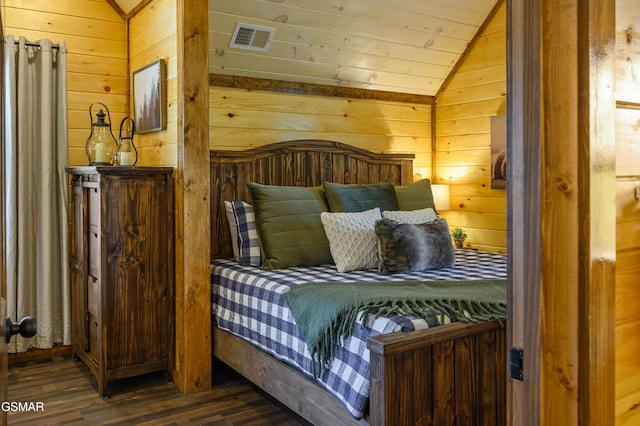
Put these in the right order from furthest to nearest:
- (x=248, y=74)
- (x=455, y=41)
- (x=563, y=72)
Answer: (x=455, y=41), (x=248, y=74), (x=563, y=72)

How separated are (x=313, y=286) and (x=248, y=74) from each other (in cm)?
190

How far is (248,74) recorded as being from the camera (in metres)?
4.01

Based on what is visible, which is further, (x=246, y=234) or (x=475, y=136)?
(x=475, y=136)

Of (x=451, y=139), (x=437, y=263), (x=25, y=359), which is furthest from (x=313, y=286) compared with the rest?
(x=451, y=139)

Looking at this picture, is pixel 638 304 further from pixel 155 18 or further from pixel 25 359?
pixel 25 359

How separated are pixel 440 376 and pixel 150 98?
7.74ft

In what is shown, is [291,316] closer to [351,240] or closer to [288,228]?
[351,240]

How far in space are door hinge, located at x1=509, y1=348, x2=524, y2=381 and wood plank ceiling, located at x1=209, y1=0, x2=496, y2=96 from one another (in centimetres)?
309

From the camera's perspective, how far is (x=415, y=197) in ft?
13.5

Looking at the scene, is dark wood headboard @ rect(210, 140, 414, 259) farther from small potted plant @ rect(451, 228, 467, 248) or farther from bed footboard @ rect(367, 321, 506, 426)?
bed footboard @ rect(367, 321, 506, 426)

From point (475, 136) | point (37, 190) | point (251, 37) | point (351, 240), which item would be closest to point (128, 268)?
point (37, 190)

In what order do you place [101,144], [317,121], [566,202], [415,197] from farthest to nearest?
[317,121] < [415,197] < [101,144] < [566,202]

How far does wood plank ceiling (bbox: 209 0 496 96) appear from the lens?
3.74 m

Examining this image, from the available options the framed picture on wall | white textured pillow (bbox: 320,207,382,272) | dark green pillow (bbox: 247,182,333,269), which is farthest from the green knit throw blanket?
the framed picture on wall
